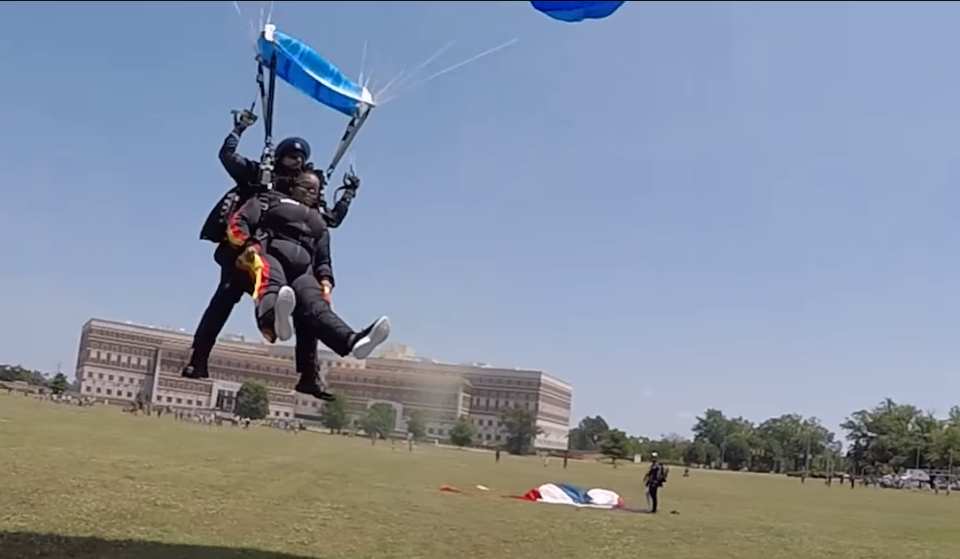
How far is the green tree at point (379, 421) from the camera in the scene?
161 ft

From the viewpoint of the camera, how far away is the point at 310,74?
7398 mm

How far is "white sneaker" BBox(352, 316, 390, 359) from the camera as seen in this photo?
6.38m

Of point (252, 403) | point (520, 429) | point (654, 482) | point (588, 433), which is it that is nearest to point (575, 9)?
point (654, 482)

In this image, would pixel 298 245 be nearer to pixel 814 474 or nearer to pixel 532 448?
pixel 814 474

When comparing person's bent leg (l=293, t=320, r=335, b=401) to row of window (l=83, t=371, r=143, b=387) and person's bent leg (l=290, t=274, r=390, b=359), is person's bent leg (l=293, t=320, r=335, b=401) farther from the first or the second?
row of window (l=83, t=371, r=143, b=387)

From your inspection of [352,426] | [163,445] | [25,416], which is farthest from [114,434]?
[352,426]

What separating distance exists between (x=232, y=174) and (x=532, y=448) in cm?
6901

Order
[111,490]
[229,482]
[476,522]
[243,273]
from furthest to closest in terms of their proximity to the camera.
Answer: [229,482] → [476,522] → [111,490] → [243,273]

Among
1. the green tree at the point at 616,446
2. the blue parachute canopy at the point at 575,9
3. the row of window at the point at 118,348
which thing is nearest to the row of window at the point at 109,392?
the row of window at the point at 118,348

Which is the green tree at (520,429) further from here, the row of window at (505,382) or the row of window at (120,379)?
the row of window at (120,379)

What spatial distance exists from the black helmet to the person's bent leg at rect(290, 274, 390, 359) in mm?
944

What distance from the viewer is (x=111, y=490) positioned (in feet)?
44.1

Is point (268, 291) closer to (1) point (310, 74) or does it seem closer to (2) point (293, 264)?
(2) point (293, 264)

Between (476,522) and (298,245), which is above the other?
(298,245)
